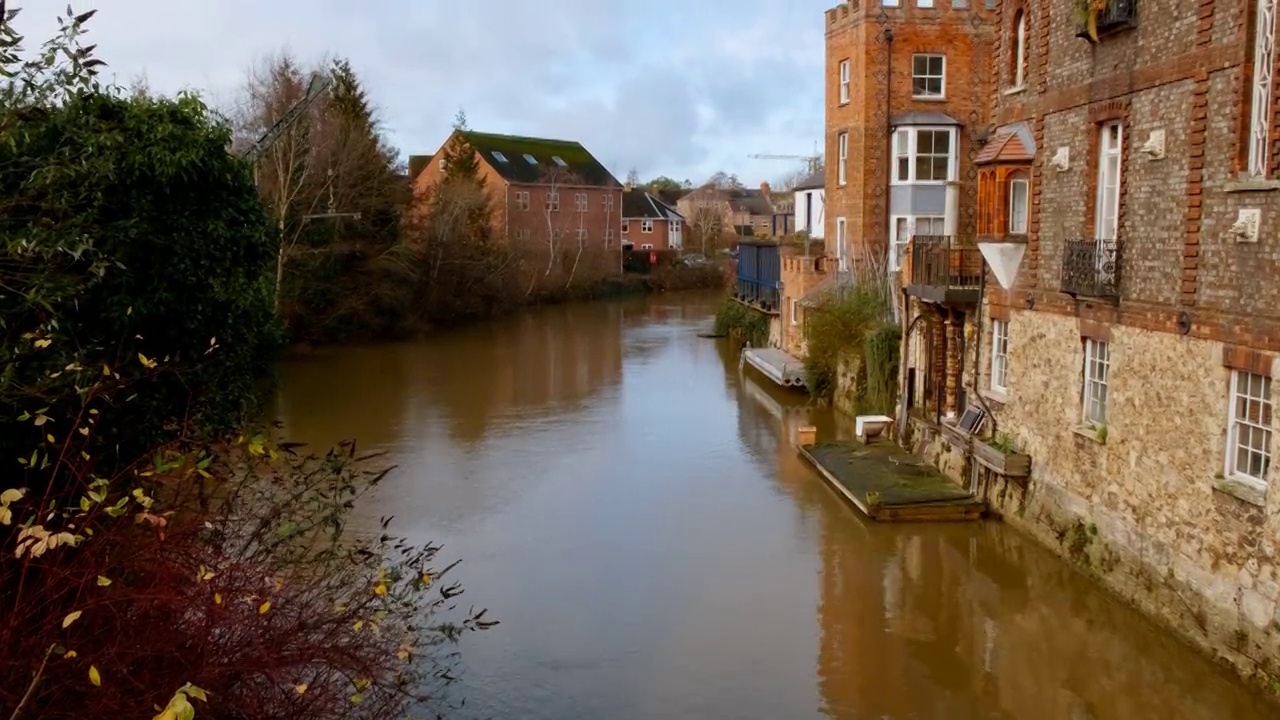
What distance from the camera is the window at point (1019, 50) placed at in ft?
46.9

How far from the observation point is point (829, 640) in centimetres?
1121

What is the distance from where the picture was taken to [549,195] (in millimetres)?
62312

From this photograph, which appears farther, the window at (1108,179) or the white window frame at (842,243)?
the white window frame at (842,243)

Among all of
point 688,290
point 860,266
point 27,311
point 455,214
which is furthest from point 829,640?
point 688,290

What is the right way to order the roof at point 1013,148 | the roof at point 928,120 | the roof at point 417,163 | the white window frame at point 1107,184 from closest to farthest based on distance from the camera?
the white window frame at point 1107,184 < the roof at point 1013,148 < the roof at point 928,120 < the roof at point 417,163

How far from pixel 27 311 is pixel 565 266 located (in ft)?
170

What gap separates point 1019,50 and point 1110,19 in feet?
9.54

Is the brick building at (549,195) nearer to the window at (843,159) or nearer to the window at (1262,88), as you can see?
the window at (843,159)

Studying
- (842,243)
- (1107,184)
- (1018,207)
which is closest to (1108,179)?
(1107,184)

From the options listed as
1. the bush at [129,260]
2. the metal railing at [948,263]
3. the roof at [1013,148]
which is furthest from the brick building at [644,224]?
the bush at [129,260]

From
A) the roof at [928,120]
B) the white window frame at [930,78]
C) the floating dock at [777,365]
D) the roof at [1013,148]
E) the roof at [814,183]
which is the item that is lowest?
the floating dock at [777,365]

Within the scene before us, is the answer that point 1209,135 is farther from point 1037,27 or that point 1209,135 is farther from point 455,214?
point 455,214

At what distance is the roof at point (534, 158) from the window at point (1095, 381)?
49.3 m

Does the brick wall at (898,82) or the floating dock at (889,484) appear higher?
the brick wall at (898,82)
